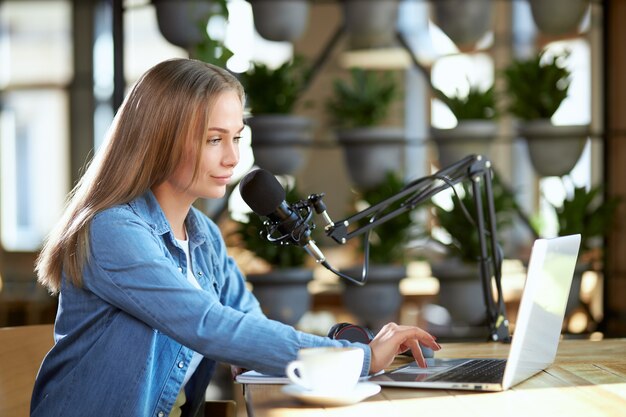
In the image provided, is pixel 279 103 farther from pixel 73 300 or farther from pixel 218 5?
pixel 73 300

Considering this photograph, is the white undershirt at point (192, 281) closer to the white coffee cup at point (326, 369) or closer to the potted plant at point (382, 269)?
the white coffee cup at point (326, 369)

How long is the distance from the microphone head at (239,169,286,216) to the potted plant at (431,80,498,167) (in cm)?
233

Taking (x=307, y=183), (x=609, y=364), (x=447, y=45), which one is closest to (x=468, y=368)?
(x=609, y=364)

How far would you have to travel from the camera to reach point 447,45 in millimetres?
6984

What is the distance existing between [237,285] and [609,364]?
75 centimetres

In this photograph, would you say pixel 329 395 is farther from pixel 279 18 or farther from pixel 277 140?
pixel 279 18

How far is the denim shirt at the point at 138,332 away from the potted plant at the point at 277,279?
196 cm

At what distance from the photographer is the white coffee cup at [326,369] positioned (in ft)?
4.26

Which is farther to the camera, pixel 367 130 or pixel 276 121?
pixel 367 130

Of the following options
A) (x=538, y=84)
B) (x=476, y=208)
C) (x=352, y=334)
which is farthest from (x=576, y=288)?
(x=352, y=334)

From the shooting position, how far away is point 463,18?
3.77 m

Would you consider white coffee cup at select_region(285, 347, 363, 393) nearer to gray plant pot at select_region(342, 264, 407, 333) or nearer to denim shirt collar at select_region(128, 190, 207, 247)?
denim shirt collar at select_region(128, 190, 207, 247)

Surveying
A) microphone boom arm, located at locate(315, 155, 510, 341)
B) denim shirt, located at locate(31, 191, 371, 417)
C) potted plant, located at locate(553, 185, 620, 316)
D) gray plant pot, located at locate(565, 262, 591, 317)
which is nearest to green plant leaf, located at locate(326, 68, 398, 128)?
potted plant, located at locate(553, 185, 620, 316)

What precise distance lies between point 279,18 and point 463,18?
72cm
